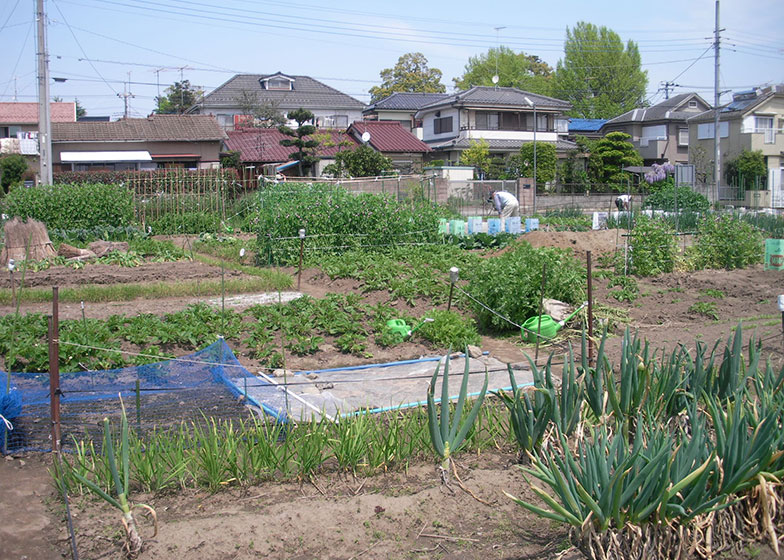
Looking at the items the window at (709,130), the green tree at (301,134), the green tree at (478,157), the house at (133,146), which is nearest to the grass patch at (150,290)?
the green tree at (301,134)

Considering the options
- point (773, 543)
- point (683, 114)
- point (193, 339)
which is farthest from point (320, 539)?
point (683, 114)

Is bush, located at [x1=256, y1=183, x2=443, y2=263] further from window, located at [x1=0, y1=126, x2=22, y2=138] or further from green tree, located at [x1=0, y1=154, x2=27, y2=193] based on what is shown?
window, located at [x1=0, y1=126, x2=22, y2=138]

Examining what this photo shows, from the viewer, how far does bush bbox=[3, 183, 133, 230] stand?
60.8 feet

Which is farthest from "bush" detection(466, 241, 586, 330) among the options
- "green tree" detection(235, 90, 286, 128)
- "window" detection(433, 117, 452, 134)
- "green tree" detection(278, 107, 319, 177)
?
"green tree" detection(235, 90, 286, 128)

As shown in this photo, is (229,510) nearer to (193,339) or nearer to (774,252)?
(193,339)

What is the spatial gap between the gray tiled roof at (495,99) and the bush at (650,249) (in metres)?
28.6

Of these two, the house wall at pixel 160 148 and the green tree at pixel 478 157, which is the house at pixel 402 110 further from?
the house wall at pixel 160 148

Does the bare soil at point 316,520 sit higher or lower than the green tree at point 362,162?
lower

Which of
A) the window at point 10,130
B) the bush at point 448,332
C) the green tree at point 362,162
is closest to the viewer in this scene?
the bush at point 448,332

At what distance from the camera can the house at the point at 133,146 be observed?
3394 cm

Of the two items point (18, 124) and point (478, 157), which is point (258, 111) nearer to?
point (18, 124)

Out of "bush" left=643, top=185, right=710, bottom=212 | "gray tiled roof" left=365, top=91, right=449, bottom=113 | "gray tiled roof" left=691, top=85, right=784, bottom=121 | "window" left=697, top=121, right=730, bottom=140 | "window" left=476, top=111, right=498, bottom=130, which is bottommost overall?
"bush" left=643, top=185, right=710, bottom=212

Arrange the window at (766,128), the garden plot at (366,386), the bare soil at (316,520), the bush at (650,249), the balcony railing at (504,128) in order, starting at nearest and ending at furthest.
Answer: the bare soil at (316,520)
the garden plot at (366,386)
the bush at (650,249)
the window at (766,128)
the balcony railing at (504,128)

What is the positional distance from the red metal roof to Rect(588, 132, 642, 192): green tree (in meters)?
9.52
